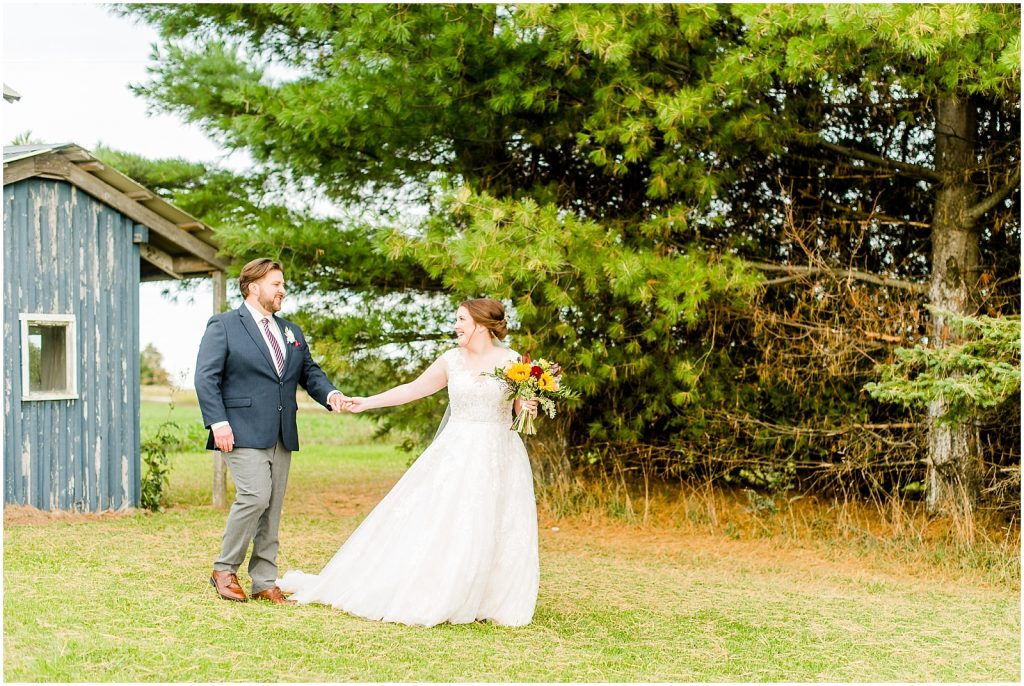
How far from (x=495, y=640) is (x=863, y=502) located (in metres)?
7.03

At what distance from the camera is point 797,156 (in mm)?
9758

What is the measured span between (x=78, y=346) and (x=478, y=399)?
538 centimetres

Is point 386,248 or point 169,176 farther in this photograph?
point 169,176

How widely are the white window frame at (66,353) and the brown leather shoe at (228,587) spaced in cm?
440

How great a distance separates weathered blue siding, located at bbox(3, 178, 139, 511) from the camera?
351 inches

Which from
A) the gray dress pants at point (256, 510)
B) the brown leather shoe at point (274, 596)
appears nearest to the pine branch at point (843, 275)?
the gray dress pants at point (256, 510)

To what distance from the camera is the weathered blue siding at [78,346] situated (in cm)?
891

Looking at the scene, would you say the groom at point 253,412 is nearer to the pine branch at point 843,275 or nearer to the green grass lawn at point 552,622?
the green grass lawn at point 552,622

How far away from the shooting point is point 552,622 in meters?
5.59

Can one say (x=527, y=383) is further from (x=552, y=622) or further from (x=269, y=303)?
(x=269, y=303)

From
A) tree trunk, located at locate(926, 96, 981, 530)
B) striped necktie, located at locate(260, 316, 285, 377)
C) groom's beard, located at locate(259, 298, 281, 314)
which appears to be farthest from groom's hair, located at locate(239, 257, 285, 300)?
tree trunk, located at locate(926, 96, 981, 530)

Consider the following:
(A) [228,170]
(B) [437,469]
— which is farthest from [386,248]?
(A) [228,170]

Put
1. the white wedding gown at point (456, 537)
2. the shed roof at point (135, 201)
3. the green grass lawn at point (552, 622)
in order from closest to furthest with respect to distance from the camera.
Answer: the green grass lawn at point (552, 622)
the white wedding gown at point (456, 537)
the shed roof at point (135, 201)

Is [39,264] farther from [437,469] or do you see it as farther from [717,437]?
[717,437]
